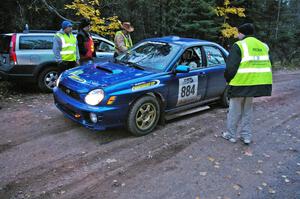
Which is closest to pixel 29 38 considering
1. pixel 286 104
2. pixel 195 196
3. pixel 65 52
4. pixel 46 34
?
pixel 46 34

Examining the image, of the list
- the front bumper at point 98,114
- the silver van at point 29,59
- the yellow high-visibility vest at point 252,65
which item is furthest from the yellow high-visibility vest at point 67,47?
the yellow high-visibility vest at point 252,65

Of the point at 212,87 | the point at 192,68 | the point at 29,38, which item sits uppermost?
the point at 29,38

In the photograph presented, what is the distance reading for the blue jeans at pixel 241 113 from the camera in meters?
5.12

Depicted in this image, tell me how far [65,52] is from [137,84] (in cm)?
300

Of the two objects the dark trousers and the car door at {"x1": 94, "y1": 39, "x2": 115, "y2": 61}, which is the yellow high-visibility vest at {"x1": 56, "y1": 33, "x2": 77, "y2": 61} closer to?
the dark trousers

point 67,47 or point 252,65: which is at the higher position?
point 67,47

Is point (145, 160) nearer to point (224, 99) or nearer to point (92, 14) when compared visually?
point (224, 99)

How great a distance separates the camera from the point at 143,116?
5.31 meters

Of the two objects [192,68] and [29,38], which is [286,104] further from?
[29,38]

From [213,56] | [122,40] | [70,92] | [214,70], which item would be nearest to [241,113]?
[214,70]

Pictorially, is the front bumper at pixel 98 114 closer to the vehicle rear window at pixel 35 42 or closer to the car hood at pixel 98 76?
the car hood at pixel 98 76

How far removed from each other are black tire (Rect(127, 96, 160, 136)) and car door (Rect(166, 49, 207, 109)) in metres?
0.42

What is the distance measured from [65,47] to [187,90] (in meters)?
3.28

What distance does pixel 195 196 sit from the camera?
3.64 metres
